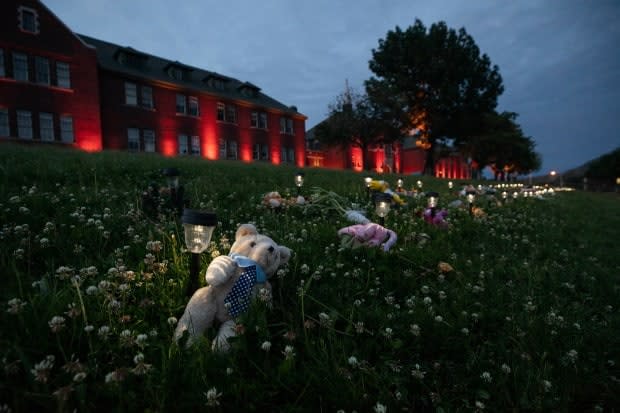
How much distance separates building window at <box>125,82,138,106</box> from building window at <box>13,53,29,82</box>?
247 inches

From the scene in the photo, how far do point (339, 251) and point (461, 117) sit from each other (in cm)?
3632

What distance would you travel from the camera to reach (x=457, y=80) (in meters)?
32.7

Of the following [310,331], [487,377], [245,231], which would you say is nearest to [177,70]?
[245,231]

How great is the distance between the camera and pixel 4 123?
64.6 ft

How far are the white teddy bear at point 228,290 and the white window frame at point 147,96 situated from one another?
1165 inches

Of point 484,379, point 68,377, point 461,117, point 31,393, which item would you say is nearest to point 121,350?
point 68,377

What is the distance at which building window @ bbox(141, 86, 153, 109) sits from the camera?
1032 inches

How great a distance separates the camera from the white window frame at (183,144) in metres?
28.9

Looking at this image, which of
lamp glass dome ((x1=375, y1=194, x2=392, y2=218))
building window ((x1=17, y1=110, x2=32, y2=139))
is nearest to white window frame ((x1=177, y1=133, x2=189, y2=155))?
building window ((x1=17, y1=110, x2=32, y2=139))

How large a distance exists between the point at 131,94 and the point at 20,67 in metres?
6.92

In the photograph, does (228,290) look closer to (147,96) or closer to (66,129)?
(66,129)

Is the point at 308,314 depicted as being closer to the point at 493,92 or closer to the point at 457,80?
the point at 457,80

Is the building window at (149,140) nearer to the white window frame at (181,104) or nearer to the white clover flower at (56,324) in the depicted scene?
the white window frame at (181,104)

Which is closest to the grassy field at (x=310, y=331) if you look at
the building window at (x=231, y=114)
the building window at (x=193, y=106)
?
the building window at (x=193, y=106)
